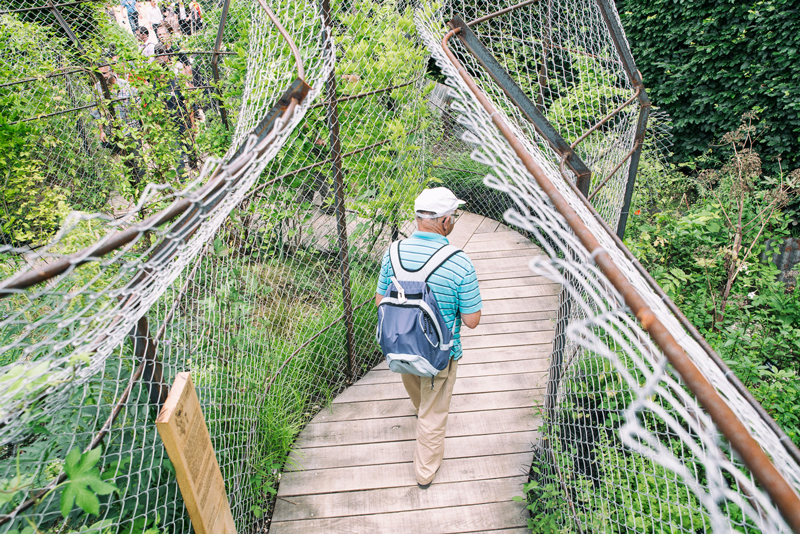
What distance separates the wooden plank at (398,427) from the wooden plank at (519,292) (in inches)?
48.0

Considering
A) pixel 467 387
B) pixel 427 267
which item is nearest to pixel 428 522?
pixel 467 387

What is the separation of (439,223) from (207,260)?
1180mm

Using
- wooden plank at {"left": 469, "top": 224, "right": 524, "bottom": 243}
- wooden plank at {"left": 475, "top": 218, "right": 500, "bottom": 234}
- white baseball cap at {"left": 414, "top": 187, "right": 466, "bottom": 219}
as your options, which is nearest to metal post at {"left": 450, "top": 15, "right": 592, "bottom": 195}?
white baseball cap at {"left": 414, "top": 187, "right": 466, "bottom": 219}

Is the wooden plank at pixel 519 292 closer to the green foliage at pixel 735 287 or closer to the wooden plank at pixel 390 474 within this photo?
the green foliage at pixel 735 287

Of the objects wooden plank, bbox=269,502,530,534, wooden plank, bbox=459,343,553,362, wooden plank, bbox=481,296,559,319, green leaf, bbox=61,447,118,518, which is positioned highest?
green leaf, bbox=61,447,118,518

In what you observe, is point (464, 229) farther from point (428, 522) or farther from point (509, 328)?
point (428, 522)

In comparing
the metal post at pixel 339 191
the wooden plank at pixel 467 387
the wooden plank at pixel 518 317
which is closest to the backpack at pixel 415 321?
the metal post at pixel 339 191

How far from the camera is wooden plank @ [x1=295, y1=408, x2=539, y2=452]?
2803mm

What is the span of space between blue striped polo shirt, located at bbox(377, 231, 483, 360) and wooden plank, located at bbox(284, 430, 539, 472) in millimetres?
945

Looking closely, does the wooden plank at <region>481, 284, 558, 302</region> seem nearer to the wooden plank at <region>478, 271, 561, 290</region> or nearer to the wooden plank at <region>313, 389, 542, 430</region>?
the wooden plank at <region>478, 271, 561, 290</region>

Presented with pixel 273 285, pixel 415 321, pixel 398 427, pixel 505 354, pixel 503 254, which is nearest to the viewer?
pixel 415 321

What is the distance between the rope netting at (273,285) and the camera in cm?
96

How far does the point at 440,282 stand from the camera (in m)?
2.12

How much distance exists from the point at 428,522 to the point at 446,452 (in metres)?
0.43
